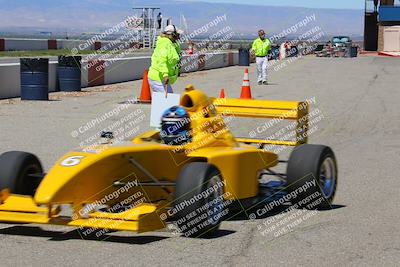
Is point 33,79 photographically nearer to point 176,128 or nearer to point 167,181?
point 176,128

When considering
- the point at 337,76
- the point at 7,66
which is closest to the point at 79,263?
the point at 7,66

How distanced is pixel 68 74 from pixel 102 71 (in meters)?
3.44

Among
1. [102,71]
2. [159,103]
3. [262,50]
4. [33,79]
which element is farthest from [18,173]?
[262,50]

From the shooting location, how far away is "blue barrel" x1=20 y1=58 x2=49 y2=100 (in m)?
18.9

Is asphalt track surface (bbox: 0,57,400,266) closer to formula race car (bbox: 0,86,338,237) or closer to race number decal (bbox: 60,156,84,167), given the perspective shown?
formula race car (bbox: 0,86,338,237)

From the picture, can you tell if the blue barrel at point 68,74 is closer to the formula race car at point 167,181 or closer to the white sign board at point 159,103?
the white sign board at point 159,103

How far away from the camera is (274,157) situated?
8008 mm

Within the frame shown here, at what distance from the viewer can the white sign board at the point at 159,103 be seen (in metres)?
12.5

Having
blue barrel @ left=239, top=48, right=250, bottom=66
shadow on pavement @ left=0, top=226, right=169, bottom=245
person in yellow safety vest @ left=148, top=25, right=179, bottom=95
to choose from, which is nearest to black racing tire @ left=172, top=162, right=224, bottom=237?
shadow on pavement @ left=0, top=226, right=169, bottom=245

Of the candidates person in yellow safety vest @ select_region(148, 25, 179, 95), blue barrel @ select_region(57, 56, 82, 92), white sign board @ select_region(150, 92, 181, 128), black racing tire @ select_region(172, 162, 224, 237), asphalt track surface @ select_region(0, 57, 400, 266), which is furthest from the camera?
blue barrel @ select_region(57, 56, 82, 92)

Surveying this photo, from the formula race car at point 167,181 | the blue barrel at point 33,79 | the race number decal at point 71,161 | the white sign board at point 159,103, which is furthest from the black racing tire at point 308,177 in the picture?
the blue barrel at point 33,79

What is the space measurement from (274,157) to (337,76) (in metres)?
24.5

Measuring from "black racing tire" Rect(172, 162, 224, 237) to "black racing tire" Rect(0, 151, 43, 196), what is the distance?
4.47ft

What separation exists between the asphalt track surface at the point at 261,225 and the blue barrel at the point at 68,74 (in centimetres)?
306
